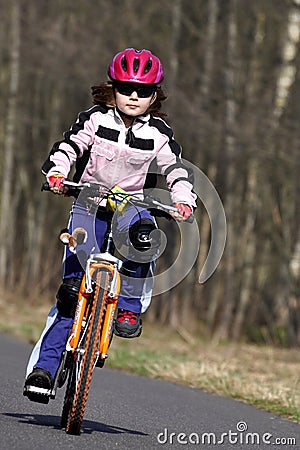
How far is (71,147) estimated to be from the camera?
628 cm

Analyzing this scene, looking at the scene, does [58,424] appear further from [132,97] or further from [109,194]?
[132,97]

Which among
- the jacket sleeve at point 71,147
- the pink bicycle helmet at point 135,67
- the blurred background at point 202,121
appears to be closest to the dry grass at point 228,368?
the blurred background at point 202,121

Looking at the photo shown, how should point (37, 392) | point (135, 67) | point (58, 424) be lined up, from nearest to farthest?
point (37, 392) → point (135, 67) → point (58, 424)

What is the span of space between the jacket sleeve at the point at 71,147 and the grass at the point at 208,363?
123 inches

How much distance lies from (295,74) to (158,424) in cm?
1450

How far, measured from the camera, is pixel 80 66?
23.1 m

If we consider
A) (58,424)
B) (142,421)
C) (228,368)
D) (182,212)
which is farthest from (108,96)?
(228,368)

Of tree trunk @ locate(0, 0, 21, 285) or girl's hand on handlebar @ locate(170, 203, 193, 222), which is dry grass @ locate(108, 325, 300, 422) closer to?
girl's hand on handlebar @ locate(170, 203, 193, 222)

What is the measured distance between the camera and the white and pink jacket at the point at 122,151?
6371 millimetres

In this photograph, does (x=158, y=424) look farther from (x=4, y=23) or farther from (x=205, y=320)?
(x=4, y=23)

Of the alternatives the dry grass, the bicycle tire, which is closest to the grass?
the dry grass

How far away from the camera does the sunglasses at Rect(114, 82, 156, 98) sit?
251 inches

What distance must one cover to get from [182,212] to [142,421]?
1872 millimetres

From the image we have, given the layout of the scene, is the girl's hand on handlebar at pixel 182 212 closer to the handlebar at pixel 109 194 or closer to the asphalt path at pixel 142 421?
the handlebar at pixel 109 194
